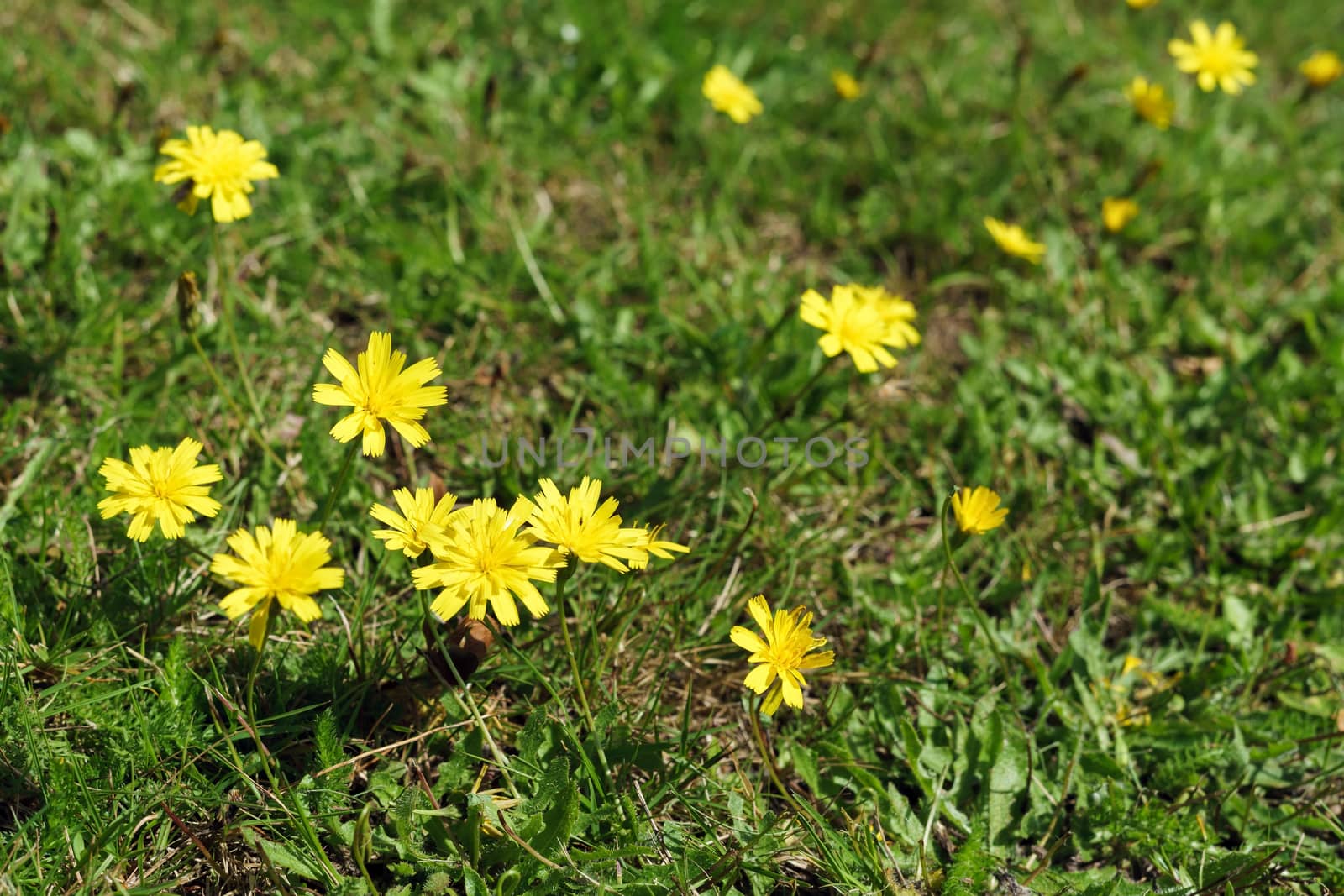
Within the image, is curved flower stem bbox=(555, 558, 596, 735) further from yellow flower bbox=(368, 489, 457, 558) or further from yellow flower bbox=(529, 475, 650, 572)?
yellow flower bbox=(368, 489, 457, 558)

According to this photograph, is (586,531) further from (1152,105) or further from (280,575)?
(1152,105)

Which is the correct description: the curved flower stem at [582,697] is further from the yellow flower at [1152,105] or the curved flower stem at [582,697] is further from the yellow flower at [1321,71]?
the yellow flower at [1321,71]

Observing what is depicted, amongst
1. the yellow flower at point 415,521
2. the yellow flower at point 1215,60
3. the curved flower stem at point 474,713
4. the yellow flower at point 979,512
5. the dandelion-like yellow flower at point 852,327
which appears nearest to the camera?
the yellow flower at point 415,521

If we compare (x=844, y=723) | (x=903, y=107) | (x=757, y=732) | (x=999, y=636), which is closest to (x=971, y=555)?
(x=999, y=636)

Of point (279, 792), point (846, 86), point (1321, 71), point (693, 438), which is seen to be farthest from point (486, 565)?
point (1321, 71)

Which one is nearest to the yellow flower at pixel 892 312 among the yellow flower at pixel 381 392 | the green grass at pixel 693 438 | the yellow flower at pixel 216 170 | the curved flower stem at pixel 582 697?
the green grass at pixel 693 438

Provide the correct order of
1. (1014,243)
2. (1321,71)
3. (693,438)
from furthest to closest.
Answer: (1321,71)
(1014,243)
(693,438)

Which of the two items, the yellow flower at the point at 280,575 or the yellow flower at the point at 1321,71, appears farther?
the yellow flower at the point at 1321,71
